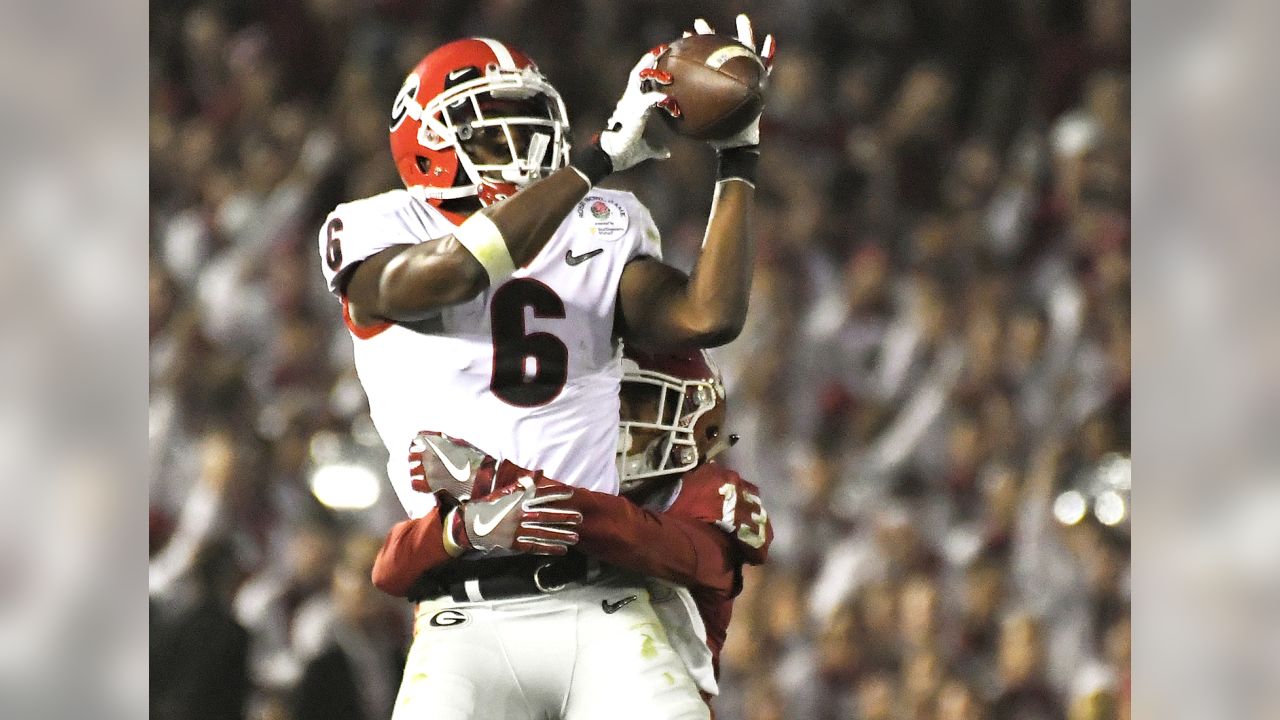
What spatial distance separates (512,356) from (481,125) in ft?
0.92

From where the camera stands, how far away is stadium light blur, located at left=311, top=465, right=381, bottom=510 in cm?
337

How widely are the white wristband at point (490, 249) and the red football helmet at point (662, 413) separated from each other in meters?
0.53

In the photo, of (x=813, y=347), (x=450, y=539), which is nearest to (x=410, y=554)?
(x=450, y=539)

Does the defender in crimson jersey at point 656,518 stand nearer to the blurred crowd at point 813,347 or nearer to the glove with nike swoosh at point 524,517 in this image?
the glove with nike swoosh at point 524,517

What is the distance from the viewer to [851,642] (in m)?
3.46

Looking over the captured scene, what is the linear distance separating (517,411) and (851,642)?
2060 millimetres

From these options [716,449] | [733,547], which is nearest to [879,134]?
[716,449]

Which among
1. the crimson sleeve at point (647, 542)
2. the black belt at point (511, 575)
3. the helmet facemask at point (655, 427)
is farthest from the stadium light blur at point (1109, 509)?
the black belt at point (511, 575)

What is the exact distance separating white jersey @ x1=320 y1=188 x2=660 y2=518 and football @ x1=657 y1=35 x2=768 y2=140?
7.4 inches

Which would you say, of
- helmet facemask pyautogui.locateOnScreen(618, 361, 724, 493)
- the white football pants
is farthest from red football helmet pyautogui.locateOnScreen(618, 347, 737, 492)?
the white football pants

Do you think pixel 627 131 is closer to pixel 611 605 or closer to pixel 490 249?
pixel 490 249
